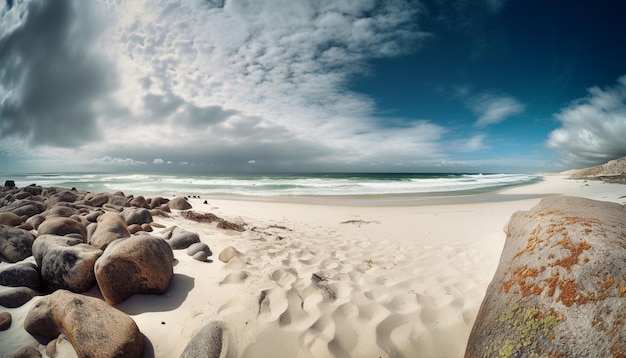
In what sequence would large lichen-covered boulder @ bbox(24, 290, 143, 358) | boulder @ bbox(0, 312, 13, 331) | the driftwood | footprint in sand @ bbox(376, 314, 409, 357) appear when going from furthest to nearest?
1. the driftwood
2. boulder @ bbox(0, 312, 13, 331)
3. footprint in sand @ bbox(376, 314, 409, 357)
4. large lichen-covered boulder @ bbox(24, 290, 143, 358)

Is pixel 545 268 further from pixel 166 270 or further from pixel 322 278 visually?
pixel 166 270

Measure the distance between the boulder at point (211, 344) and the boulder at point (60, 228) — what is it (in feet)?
12.6

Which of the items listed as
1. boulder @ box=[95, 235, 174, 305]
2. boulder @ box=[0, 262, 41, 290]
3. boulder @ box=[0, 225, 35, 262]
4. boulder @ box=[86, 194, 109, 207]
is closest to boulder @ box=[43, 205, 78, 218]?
boulder @ box=[0, 225, 35, 262]

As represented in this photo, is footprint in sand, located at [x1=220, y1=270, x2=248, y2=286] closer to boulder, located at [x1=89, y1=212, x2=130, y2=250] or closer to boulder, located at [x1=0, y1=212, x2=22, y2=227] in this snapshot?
boulder, located at [x1=89, y1=212, x2=130, y2=250]

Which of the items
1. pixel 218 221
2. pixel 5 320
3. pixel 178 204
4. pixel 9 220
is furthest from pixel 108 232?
pixel 178 204

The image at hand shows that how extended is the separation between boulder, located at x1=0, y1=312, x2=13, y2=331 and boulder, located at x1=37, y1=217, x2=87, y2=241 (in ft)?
7.38

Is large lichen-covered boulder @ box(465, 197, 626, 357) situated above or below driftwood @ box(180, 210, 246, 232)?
above

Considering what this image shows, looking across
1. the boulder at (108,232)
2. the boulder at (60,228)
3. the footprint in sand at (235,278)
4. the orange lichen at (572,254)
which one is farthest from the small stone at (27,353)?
the orange lichen at (572,254)

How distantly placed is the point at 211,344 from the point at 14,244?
394 centimetres

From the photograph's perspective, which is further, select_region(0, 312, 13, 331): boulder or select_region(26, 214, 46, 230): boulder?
select_region(26, 214, 46, 230): boulder

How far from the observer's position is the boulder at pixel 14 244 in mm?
3760

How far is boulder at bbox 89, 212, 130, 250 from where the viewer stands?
157 inches

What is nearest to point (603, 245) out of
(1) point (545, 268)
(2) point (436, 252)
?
(1) point (545, 268)

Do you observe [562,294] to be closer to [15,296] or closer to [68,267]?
[68,267]
